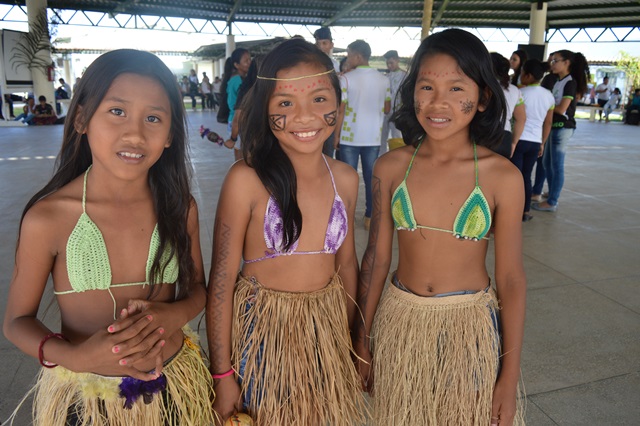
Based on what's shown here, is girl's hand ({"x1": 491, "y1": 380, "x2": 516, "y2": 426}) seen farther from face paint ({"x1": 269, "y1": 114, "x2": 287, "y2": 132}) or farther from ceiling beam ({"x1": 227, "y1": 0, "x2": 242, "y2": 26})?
ceiling beam ({"x1": 227, "y1": 0, "x2": 242, "y2": 26})

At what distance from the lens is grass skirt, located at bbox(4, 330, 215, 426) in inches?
41.1

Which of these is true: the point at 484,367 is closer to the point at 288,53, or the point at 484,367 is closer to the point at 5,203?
the point at 288,53

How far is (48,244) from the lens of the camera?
1.00 m

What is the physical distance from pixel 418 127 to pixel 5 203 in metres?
4.37

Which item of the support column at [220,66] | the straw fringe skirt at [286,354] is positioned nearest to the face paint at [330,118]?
the straw fringe skirt at [286,354]

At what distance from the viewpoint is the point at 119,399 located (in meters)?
1.05

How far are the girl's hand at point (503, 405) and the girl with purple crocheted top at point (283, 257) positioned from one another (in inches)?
15.1

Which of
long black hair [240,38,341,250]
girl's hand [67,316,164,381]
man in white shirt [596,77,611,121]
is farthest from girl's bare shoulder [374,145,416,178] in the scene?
man in white shirt [596,77,611,121]

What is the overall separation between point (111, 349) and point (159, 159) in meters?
0.49

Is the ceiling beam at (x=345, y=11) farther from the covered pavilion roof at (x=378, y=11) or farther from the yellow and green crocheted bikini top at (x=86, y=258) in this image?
the yellow and green crocheted bikini top at (x=86, y=258)

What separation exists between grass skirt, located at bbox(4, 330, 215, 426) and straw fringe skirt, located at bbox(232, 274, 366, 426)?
0.12 metres

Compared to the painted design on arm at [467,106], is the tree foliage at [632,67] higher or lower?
higher

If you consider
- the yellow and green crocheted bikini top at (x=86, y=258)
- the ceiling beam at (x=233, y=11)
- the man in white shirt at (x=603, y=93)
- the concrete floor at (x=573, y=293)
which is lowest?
the concrete floor at (x=573, y=293)

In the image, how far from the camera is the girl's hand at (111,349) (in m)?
0.91
